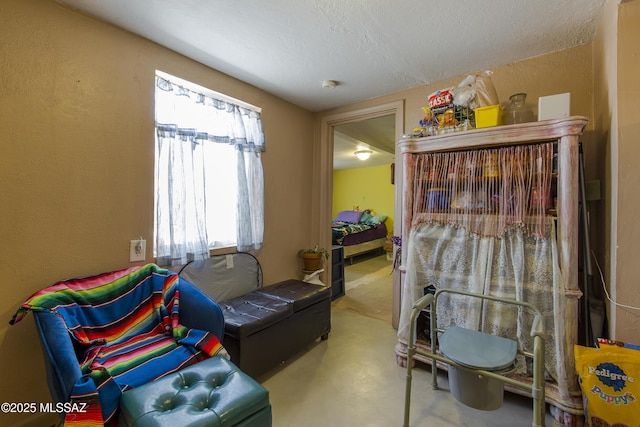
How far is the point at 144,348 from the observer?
1451 millimetres

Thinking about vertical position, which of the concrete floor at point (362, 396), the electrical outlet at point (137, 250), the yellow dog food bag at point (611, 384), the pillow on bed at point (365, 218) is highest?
the pillow on bed at point (365, 218)

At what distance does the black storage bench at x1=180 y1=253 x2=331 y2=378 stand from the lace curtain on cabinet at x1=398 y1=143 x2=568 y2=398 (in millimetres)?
761

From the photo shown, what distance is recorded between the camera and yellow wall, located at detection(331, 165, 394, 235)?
7141mm

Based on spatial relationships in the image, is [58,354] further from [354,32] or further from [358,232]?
[358,232]

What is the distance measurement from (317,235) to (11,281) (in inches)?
98.9

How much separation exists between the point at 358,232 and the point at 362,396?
429 cm

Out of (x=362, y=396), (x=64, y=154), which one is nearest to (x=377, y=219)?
(x=362, y=396)

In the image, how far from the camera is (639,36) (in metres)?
1.37

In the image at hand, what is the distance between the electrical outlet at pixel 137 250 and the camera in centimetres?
185

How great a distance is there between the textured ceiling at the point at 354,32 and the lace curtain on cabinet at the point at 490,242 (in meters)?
0.79

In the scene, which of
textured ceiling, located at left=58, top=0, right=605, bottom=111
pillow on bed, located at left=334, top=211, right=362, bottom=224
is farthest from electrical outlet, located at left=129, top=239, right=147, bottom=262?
pillow on bed, located at left=334, top=211, right=362, bottom=224

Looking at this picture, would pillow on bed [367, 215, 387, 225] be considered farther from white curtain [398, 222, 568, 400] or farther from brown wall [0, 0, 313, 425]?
brown wall [0, 0, 313, 425]

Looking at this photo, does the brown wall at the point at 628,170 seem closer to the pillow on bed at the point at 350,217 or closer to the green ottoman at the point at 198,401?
the green ottoman at the point at 198,401

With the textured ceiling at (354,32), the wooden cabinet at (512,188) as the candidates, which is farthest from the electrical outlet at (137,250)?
the wooden cabinet at (512,188)
